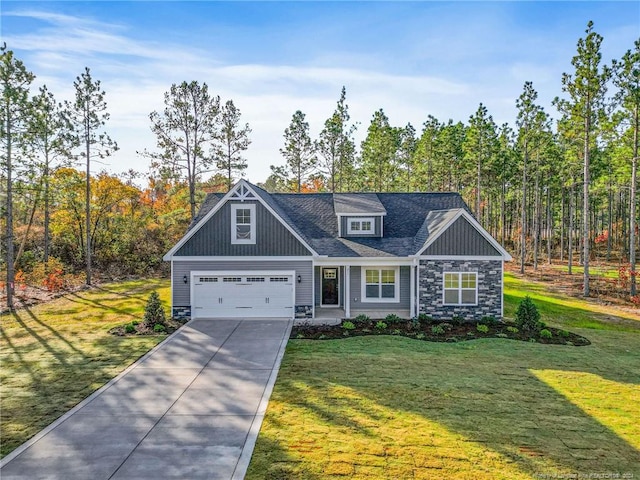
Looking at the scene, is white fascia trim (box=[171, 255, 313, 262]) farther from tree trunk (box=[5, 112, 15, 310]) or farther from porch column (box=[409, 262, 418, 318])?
tree trunk (box=[5, 112, 15, 310])

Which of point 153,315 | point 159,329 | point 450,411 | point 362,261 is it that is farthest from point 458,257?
point 153,315

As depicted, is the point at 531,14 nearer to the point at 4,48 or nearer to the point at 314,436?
the point at 314,436

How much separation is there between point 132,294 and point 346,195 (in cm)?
1348

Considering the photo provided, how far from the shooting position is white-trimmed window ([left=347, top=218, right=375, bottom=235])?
1956cm

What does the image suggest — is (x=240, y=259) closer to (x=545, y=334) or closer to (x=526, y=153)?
(x=545, y=334)

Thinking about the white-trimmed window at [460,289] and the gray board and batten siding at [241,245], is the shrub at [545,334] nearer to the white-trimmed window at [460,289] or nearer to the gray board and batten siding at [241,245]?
the white-trimmed window at [460,289]

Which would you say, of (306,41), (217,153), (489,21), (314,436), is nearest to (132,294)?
(217,153)

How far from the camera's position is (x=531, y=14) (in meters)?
13.4

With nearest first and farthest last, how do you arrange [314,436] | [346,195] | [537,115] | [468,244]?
[314,436], [468,244], [346,195], [537,115]

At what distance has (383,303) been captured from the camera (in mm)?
17828

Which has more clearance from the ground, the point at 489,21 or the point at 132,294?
the point at 489,21

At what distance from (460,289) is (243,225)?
945 cm

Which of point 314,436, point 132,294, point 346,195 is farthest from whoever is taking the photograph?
point 132,294

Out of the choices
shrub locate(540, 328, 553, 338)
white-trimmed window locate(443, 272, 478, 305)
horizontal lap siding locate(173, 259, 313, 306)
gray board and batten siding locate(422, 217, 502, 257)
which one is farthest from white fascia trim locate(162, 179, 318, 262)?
shrub locate(540, 328, 553, 338)
